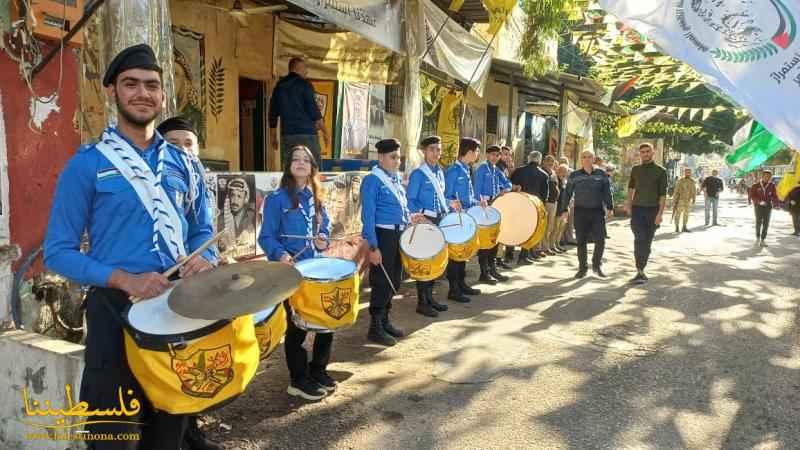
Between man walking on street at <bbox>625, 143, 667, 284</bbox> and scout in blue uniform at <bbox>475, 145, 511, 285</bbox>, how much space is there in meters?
1.88

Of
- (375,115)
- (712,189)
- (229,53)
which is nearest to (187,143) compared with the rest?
(229,53)

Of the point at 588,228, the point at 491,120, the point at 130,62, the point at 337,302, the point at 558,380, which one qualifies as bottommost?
the point at 558,380

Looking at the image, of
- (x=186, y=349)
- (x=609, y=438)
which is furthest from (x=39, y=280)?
(x=609, y=438)

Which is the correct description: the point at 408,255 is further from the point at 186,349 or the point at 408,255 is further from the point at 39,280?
the point at 186,349

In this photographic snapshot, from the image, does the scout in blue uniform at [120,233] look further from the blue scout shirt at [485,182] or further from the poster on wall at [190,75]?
the blue scout shirt at [485,182]

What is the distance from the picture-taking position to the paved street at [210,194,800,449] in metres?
3.49

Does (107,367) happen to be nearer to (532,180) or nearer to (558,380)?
(558,380)

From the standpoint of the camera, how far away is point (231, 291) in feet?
6.50

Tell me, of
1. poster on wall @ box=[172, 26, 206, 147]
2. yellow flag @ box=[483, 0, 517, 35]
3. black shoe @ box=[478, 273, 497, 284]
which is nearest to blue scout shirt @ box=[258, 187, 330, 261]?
poster on wall @ box=[172, 26, 206, 147]

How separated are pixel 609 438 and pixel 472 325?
252 cm

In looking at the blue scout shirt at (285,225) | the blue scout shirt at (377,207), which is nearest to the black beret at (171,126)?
the blue scout shirt at (285,225)

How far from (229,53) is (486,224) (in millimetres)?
4316

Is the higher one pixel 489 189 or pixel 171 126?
pixel 171 126

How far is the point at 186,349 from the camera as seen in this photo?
194 centimetres
